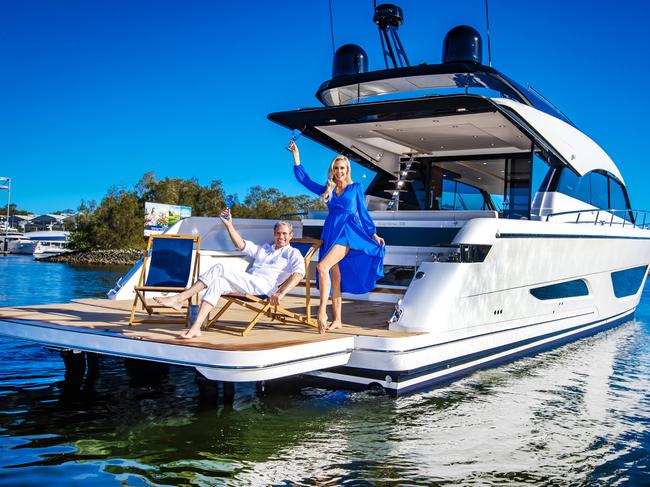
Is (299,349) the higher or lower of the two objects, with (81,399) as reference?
higher

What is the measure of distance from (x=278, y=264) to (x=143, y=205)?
2376 inches

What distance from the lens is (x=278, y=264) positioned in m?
5.78

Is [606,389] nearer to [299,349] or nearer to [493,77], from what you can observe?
[299,349]

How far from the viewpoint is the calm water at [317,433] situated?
413 cm

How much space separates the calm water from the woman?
99cm

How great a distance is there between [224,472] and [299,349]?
3.54 ft

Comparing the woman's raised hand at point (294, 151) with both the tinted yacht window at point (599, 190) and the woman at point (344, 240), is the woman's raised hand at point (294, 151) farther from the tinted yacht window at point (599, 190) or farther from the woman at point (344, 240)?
the tinted yacht window at point (599, 190)

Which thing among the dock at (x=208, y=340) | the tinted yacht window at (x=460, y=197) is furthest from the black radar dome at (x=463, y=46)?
the dock at (x=208, y=340)

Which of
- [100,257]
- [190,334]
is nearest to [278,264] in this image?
[190,334]

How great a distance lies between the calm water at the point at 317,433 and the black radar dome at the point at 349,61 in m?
5.28

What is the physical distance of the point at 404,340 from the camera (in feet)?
17.7

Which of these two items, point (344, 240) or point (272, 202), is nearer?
point (344, 240)

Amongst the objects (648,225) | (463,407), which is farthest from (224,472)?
(648,225)

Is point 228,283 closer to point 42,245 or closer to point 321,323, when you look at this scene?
point 321,323
